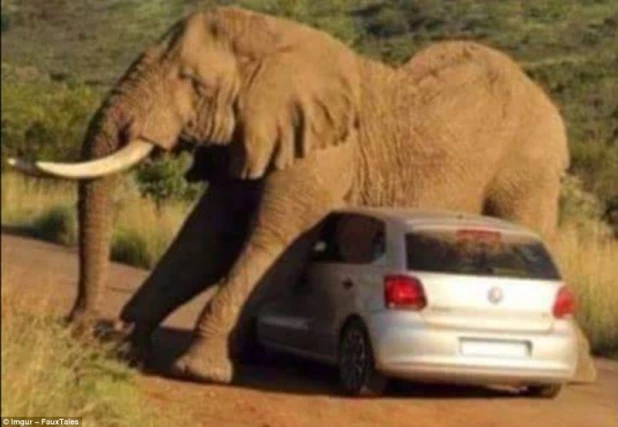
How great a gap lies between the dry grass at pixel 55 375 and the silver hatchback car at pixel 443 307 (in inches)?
78.5

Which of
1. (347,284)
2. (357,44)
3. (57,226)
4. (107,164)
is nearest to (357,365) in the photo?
(347,284)

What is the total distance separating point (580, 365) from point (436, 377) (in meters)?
2.38

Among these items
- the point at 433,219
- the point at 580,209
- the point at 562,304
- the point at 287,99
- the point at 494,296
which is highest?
the point at 287,99

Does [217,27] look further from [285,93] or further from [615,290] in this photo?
[615,290]

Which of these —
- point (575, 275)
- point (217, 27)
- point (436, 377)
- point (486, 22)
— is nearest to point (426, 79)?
point (217, 27)

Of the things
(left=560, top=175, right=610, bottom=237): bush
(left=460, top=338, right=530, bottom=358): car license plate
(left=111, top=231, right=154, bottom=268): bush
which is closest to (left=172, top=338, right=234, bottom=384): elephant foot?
(left=460, top=338, right=530, bottom=358): car license plate

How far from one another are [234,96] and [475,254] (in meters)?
2.09

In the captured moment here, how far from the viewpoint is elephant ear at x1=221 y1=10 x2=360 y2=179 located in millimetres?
14234

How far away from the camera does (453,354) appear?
12.9 metres

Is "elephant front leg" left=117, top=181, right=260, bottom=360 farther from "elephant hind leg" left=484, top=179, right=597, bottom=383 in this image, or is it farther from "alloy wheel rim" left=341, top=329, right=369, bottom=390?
"elephant hind leg" left=484, top=179, right=597, bottom=383

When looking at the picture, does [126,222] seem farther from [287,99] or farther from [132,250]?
[287,99]

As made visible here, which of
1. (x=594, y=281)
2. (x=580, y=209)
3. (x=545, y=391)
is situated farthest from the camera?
(x=580, y=209)

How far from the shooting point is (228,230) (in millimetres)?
15047

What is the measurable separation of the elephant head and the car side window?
547 millimetres
